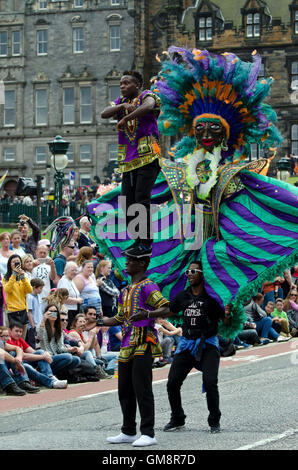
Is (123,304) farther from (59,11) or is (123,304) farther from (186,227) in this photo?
(59,11)

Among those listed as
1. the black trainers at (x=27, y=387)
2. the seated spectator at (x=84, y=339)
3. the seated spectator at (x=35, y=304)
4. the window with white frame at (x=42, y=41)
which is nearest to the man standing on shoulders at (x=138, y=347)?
the black trainers at (x=27, y=387)

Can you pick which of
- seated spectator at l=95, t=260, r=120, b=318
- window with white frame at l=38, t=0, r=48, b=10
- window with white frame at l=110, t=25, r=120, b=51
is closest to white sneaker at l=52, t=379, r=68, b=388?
seated spectator at l=95, t=260, r=120, b=318

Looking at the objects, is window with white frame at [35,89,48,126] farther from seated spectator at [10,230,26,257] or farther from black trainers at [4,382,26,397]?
black trainers at [4,382,26,397]

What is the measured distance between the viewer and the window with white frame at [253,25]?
5506cm

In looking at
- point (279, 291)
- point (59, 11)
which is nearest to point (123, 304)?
point (279, 291)

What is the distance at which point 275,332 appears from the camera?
61.9 ft

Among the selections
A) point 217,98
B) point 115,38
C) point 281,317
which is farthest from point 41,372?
point 115,38

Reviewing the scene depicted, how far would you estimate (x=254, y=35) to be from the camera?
55.0m

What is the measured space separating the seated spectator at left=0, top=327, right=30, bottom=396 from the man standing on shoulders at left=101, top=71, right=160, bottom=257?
3629 mm

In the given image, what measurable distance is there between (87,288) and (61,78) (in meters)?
46.5

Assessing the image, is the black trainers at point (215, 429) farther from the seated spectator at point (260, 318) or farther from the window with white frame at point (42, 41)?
the window with white frame at point (42, 41)

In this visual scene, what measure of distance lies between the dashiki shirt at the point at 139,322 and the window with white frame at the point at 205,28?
4790 centimetres

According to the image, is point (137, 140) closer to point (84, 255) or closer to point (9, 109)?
point (84, 255)

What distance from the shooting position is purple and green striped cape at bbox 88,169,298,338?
29.9ft
